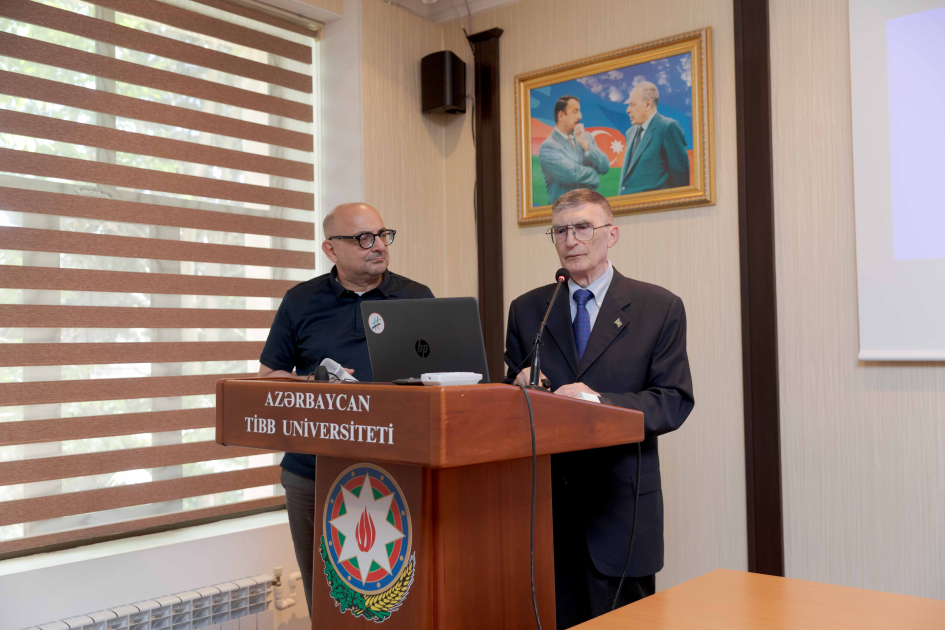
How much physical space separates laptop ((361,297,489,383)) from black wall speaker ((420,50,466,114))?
230 cm

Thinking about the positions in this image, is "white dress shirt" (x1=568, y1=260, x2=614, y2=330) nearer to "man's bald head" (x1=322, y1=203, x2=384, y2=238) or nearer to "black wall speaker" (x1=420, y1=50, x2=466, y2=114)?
"man's bald head" (x1=322, y1=203, x2=384, y2=238)

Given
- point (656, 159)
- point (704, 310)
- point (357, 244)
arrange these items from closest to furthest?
1. point (357, 244)
2. point (704, 310)
3. point (656, 159)

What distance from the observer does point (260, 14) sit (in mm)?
3117

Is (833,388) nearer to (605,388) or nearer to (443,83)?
(605,388)

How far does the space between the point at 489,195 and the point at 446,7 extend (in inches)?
38.5

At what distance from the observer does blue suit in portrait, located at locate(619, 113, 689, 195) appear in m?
2.90

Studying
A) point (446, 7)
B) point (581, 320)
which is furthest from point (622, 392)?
point (446, 7)

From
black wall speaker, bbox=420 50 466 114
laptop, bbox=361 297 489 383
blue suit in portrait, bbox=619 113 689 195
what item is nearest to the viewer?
laptop, bbox=361 297 489 383

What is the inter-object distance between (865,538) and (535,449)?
1.89 m

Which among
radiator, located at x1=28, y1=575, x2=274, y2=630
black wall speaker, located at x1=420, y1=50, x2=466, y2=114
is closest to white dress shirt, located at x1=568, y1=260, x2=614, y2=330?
radiator, located at x1=28, y1=575, x2=274, y2=630

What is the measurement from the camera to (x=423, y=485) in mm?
1181

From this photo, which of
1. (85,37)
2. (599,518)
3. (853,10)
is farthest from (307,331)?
(853,10)

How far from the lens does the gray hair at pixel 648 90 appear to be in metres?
2.97

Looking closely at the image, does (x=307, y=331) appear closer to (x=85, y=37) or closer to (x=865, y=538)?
(x=85, y=37)
